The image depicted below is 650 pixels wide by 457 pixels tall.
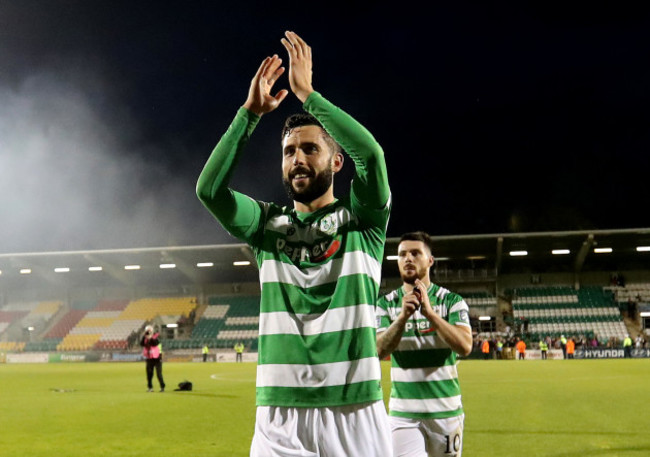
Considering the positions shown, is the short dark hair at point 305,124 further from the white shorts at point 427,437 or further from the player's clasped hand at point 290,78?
the white shorts at point 427,437

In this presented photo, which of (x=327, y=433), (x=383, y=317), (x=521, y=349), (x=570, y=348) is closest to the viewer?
(x=327, y=433)

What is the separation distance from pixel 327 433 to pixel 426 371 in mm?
2497

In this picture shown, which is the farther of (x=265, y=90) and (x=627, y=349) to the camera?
(x=627, y=349)

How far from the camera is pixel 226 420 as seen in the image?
12883 mm

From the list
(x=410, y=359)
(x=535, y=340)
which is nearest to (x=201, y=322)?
(x=535, y=340)

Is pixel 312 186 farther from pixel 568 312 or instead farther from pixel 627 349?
pixel 568 312

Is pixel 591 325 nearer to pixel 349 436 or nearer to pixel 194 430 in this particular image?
pixel 194 430

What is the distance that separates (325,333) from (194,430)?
9.43 m

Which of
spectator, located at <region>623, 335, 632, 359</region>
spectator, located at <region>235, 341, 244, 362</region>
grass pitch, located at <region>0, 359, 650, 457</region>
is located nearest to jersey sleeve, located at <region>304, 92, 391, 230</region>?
grass pitch, located at <region>0, 359, 650, 457</region>

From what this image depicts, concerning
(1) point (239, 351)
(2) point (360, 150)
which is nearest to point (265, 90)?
(2) point (360, 150)

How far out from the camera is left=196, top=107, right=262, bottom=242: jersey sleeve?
10.2ft

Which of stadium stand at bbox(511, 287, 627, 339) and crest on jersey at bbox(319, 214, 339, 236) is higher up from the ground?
stadium stand at bbox(511, 287, 627, 339)

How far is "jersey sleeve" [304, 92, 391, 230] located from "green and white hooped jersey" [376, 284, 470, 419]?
252 centimetres

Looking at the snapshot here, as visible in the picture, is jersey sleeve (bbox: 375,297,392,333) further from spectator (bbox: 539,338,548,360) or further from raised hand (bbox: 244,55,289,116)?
spectator (bbox: 539,338,548,360)
